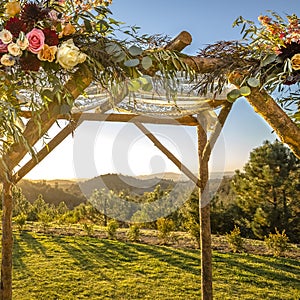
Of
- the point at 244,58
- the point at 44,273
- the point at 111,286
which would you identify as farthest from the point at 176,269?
the point at 244,58

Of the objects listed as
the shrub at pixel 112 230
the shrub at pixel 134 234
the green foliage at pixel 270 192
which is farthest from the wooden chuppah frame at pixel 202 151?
the green foliage at pixel 270 192

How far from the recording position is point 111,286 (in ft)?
15.7

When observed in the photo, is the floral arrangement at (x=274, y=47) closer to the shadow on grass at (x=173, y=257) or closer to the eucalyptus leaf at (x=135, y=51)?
the eucalyptus leaf at (x=135, y=51)

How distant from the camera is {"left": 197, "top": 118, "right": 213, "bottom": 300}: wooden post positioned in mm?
3104

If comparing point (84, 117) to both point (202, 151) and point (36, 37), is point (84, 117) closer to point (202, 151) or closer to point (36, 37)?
point (202, 151)

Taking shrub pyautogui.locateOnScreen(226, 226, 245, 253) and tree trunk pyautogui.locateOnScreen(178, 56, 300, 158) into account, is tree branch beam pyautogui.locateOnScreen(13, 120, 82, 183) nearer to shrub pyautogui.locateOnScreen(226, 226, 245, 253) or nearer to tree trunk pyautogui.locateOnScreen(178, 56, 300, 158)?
tree trunk pyautogui.locateOnScreen(178, 56, 300, 158)

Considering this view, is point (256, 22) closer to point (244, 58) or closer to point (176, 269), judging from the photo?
point (244, 58)

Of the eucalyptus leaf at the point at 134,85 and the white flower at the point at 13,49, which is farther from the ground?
the white flower at the point at 13,49

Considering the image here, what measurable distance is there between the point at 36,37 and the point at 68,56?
3.5 inches

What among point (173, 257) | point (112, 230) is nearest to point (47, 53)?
point (173, 257)

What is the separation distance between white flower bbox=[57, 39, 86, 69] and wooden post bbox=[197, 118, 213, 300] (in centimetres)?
227

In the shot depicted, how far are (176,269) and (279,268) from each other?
1404mm

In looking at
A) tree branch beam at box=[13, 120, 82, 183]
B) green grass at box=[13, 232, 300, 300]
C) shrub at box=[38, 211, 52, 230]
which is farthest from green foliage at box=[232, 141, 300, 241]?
tree branch beam at box=[13, 120, 82, 183]

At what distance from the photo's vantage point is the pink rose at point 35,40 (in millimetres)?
1049
